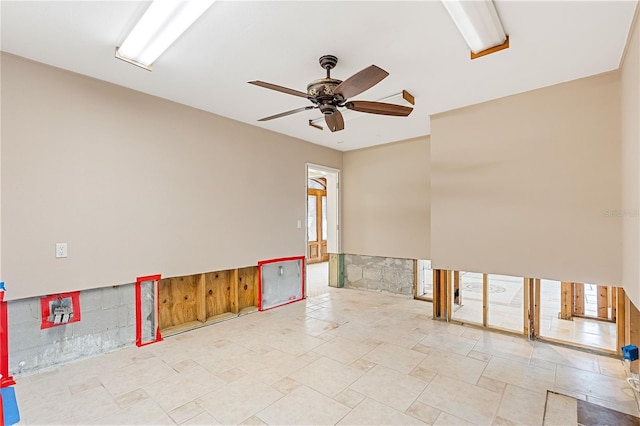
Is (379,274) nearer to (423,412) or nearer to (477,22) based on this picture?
(423,412)

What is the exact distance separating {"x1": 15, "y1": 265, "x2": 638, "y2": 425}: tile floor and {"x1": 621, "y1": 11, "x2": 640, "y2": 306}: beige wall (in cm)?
101

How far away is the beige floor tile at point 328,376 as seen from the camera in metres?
2.53

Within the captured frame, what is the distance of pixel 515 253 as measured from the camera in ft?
11.5

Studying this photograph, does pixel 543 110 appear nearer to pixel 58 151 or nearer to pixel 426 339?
pixel 426 339

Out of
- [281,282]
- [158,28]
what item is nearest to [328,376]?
[281,282]

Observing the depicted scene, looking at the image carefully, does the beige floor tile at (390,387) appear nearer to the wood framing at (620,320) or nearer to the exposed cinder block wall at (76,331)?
the wood framing at (620,320)

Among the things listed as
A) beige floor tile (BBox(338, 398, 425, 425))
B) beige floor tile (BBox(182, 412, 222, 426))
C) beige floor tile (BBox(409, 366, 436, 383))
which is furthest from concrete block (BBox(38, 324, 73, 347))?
beige floor tile (BBox(409, 366, 436, 383))

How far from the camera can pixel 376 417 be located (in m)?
2.14

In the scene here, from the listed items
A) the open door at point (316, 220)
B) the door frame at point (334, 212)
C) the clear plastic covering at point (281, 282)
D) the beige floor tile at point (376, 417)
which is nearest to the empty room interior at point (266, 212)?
the beige floor tile at point (376, 417)

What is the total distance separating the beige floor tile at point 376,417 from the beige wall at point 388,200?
10.9 feet

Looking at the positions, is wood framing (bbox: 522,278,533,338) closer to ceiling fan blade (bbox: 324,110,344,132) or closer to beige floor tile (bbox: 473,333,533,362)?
beige floor tile (bbox: 473,333,533,362)

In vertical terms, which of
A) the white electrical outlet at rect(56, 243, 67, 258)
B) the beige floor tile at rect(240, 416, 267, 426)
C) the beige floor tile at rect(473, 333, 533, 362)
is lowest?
the beige floor tile at rect(473, 333, 533, 362)

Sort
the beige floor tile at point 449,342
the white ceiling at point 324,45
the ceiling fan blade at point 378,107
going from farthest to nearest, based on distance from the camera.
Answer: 1. the beige floor tile at point 449,342
2. the ceiling fan blade at point 378,107
3. the white ceiling at point 324,45

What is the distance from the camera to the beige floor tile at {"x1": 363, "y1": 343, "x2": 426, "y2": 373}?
2881mm
